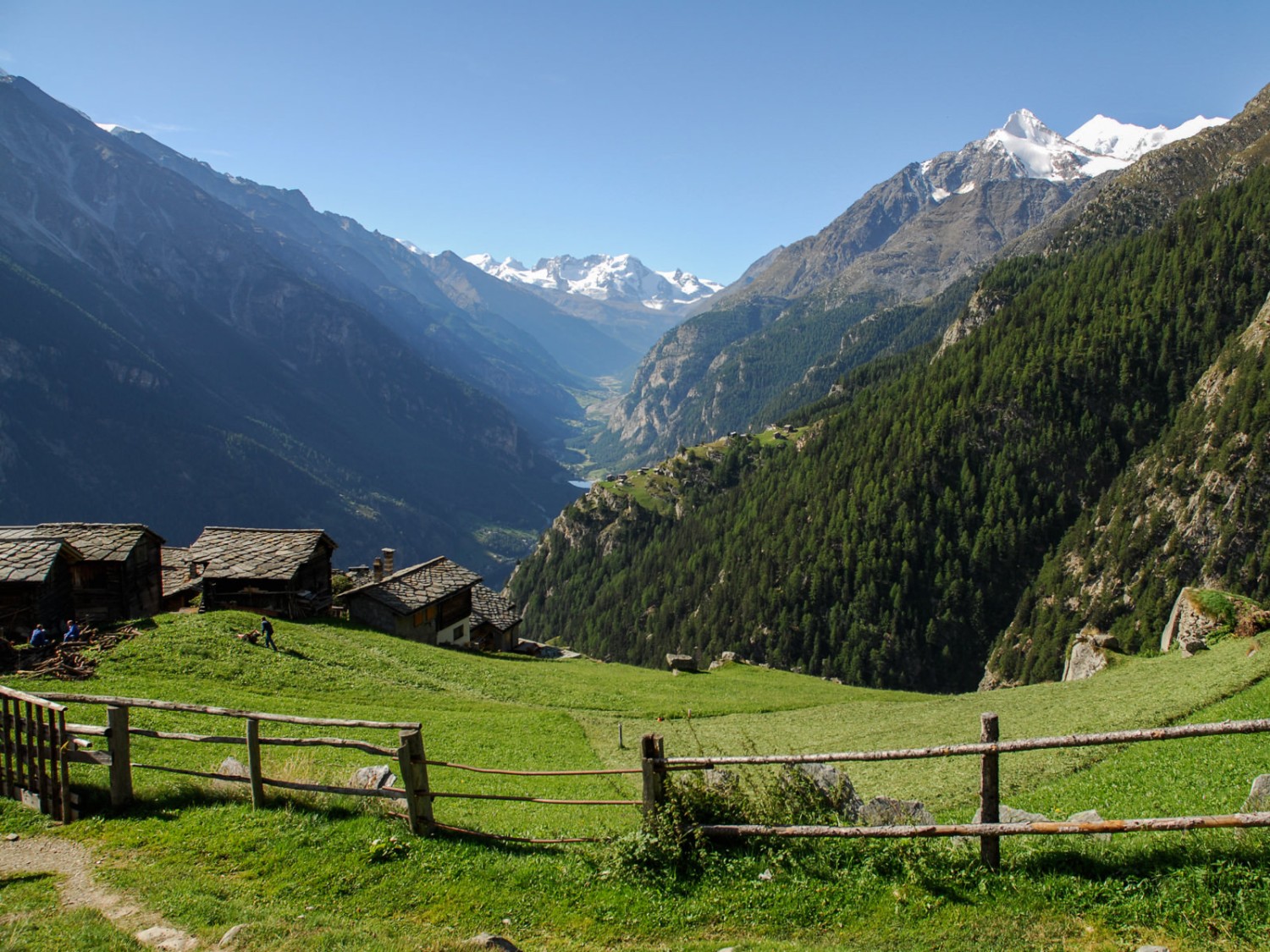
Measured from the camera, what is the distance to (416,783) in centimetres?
1348

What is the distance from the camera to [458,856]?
1285 centimetres

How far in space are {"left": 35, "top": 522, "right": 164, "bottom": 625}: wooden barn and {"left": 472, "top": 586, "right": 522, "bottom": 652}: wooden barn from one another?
26142 millimetres

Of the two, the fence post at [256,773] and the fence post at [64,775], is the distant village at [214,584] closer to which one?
the fence post at [64,775]

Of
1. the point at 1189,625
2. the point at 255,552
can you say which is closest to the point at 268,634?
the point at 255,552

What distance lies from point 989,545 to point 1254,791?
16344cm

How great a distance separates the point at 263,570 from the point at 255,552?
2701 mm

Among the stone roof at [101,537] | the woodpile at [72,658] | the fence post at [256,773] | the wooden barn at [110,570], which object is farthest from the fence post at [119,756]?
the wooden barn at [110,570]

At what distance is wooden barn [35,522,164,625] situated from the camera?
149ft

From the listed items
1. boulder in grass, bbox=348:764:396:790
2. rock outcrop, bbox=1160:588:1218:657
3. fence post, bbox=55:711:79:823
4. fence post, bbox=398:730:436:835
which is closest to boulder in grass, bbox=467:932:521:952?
fence post, bbox=398:730:436:835

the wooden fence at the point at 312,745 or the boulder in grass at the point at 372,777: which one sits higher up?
the wooden fence at the point at 312,745

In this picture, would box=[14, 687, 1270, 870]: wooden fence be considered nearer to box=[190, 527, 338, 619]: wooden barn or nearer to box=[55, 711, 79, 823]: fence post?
box=[55, 711, 79, 823]: fence post

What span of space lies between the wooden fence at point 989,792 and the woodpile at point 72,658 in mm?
29720

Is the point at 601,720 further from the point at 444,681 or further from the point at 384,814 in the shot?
the point at 384,814

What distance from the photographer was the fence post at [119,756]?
46.6 feet
